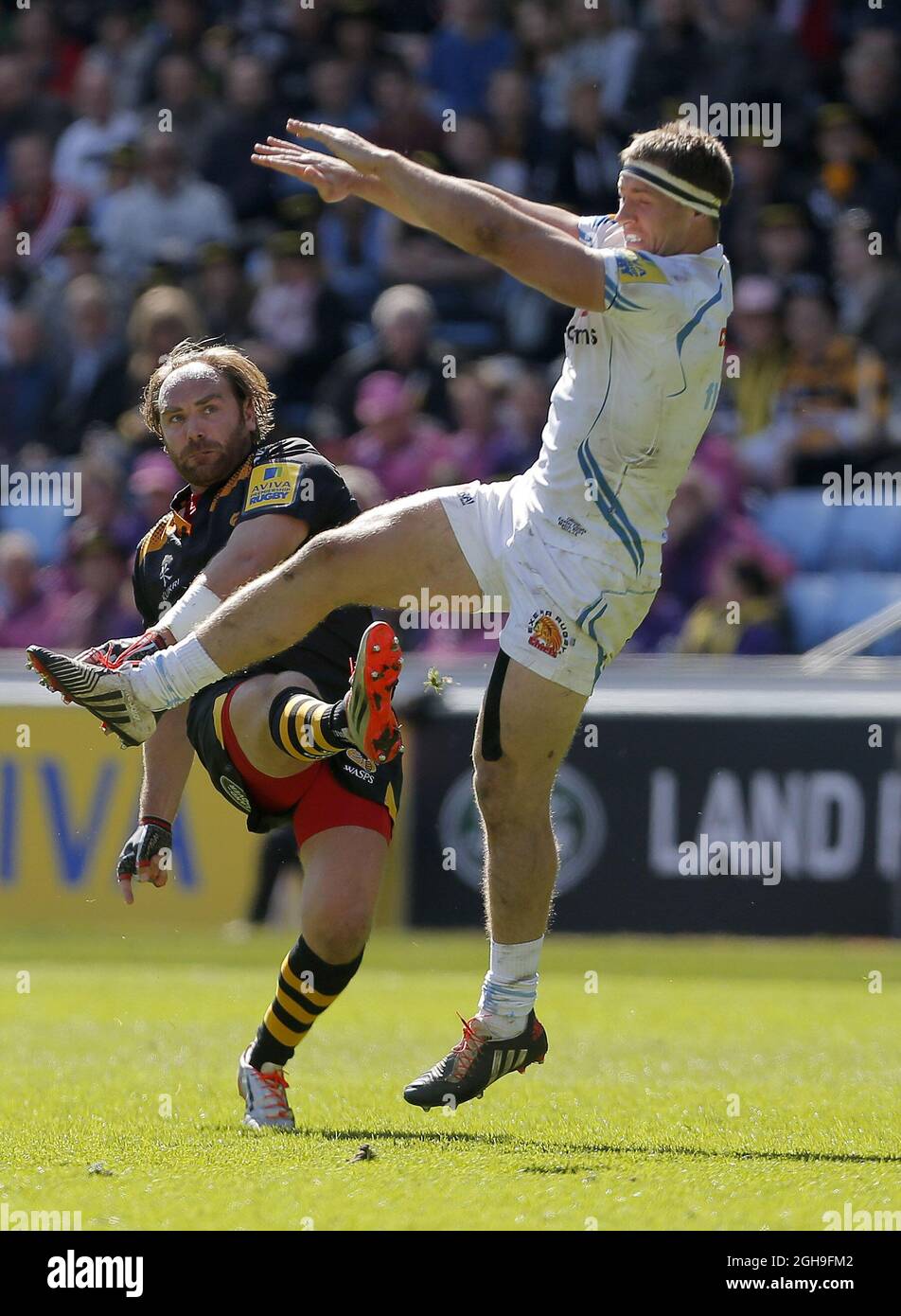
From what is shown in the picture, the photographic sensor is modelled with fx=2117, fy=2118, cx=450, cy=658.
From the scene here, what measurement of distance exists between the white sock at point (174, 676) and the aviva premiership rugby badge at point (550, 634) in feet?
2.78

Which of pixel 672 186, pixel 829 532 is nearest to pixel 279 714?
pixel 672 186

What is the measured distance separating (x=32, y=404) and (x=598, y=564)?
10973 mm

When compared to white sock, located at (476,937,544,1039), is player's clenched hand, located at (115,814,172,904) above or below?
above

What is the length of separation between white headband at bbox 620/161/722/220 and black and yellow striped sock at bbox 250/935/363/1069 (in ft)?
7.57

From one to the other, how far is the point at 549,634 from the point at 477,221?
1.14 meters

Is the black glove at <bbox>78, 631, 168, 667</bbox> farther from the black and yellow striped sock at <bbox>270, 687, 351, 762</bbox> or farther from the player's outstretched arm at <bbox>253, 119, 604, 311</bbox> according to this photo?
the player's outstretched arm at <bbox>253, 119, 604, 311</bbox>

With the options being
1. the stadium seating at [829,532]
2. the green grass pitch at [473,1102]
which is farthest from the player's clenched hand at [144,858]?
the stadium seating at [829,532]

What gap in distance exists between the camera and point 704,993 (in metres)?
9.69

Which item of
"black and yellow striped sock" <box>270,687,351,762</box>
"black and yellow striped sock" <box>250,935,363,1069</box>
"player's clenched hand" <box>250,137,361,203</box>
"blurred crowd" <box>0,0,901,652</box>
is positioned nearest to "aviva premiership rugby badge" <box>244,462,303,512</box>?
"black and yellow striped sock" <box>270,687,351,762</box>

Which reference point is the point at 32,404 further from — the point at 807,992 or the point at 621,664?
the point at 807,992

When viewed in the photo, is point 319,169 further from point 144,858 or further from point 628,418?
point 144,858

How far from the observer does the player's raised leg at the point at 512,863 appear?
5766mm

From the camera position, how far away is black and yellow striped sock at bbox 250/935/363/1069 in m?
6.07

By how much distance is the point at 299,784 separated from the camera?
244 inches
